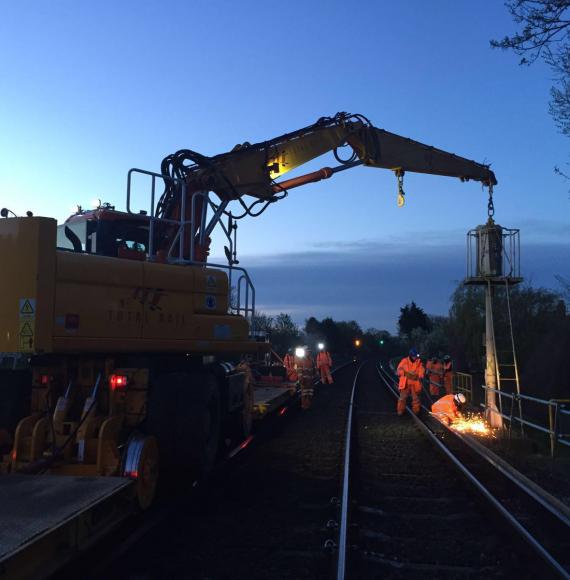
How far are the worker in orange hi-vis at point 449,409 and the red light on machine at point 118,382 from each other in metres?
9.90

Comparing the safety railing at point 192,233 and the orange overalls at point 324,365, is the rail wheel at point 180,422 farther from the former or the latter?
the orange overalls at point 324,365

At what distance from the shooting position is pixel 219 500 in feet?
24.5

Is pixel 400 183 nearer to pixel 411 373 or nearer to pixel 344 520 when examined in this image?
pixel 411 373

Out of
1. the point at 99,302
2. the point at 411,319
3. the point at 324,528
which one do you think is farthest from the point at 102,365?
the point at 411,319

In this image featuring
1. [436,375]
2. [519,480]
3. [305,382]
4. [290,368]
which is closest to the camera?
[519,480]

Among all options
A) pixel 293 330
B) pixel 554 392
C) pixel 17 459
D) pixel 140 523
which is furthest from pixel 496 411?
pixel 293 330

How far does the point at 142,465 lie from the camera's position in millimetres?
6449

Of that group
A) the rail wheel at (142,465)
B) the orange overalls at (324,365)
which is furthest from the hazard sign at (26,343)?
the orange overalls at (324,365)

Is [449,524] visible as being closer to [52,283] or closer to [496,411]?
[52,283]

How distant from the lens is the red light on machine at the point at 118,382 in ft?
22.8

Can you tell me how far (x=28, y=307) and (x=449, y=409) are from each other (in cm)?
1152

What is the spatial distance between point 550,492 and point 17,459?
653 centimetres

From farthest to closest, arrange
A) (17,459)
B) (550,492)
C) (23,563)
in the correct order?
1. (550,492)
2. (17,459)
3. (23,563)

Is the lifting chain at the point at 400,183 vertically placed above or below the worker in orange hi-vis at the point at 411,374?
above
